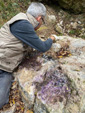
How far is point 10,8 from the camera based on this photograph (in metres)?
7.16

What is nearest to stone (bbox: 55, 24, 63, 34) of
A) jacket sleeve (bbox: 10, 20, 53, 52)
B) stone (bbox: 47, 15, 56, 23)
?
stone (bbox: 47, 15, 56, 23)

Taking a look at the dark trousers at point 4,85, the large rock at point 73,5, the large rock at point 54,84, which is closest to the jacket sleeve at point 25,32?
the large rock at point 54,84

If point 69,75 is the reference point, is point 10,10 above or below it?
above

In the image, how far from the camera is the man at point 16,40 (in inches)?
106

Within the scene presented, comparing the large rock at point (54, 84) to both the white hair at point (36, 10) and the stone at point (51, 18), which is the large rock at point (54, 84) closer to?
the white hair at point (36, 10)

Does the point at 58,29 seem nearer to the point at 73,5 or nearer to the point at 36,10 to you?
the point at 73,5

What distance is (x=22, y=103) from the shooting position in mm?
2949

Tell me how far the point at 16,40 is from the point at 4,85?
4.20ft

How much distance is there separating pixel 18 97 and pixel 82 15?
7701 mm

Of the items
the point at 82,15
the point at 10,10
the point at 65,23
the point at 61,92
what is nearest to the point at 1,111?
the point at 61,92

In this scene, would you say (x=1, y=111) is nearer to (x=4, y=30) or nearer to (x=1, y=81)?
(x=1, y=81)

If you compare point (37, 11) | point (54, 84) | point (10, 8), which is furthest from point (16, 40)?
point (10, 8)

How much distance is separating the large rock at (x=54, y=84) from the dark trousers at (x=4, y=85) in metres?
0.33

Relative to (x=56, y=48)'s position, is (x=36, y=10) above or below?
above
